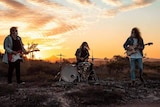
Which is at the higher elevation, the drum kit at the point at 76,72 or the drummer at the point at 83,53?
the drummer at the point at 83,53

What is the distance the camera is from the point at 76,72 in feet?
49.8

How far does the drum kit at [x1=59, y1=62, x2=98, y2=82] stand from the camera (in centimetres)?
1518

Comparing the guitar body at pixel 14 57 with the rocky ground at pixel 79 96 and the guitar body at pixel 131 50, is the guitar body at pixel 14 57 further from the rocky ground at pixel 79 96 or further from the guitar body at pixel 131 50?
the guitar body at pixel 131 50

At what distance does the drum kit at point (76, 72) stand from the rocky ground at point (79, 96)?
1.08 metres

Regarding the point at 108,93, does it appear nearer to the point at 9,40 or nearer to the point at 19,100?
the point at 19,100

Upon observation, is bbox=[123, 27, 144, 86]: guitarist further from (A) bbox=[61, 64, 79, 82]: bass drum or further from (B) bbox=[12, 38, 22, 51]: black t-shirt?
(B) bbox=[12, 38, 22, 51]: black t-shirt

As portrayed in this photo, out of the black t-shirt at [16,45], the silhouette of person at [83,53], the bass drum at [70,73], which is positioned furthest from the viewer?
the silhouette of person at [83,53]

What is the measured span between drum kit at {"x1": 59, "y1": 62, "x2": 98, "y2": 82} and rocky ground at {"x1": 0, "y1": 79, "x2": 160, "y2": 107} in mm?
1082

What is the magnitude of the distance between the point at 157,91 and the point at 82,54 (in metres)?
3.37

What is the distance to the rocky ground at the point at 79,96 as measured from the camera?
38.9 ft

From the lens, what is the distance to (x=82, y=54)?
624 inches

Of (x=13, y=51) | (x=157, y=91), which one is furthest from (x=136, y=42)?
(x=13, y=51)

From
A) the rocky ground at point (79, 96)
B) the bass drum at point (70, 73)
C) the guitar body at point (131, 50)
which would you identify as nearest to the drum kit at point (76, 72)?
the bass drum at point (70, 73)

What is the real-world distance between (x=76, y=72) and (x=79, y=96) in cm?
284
